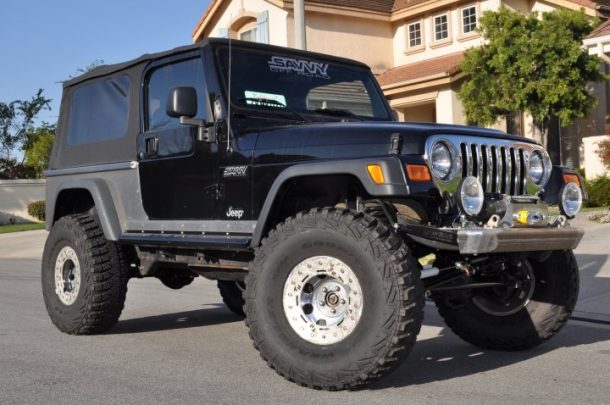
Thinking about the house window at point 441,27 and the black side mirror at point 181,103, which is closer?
the black side mirror at point 181,103

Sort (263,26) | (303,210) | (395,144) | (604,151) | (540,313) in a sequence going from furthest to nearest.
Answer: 1. (263,26)
2. (604,151)
3. (540,313)
4. (303,210)
5. (395,144)

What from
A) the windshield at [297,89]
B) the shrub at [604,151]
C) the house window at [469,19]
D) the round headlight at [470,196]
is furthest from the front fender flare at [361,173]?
the house window at [469,19]

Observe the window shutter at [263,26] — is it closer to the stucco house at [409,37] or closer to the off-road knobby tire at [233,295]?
the stucco house at [409,37]

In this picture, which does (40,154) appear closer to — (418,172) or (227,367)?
(227,367)

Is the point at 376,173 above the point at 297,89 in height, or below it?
below

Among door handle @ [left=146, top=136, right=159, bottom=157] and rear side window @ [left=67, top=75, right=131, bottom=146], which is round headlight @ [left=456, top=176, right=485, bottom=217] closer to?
door handle @ [left=146, top=136, right=159, bottom=157]

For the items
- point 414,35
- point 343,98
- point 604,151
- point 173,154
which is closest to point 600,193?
point 604,151

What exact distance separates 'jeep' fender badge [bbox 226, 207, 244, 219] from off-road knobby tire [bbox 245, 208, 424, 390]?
0.52 m

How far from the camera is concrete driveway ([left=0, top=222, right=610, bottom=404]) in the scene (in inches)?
197

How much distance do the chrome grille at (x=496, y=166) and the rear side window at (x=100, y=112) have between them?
306cm

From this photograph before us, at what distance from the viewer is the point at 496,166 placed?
5.59m

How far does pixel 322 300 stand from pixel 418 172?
0.98 m

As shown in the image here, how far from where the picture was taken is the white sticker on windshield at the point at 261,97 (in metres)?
6.23

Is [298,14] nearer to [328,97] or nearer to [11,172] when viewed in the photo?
[328,97]
